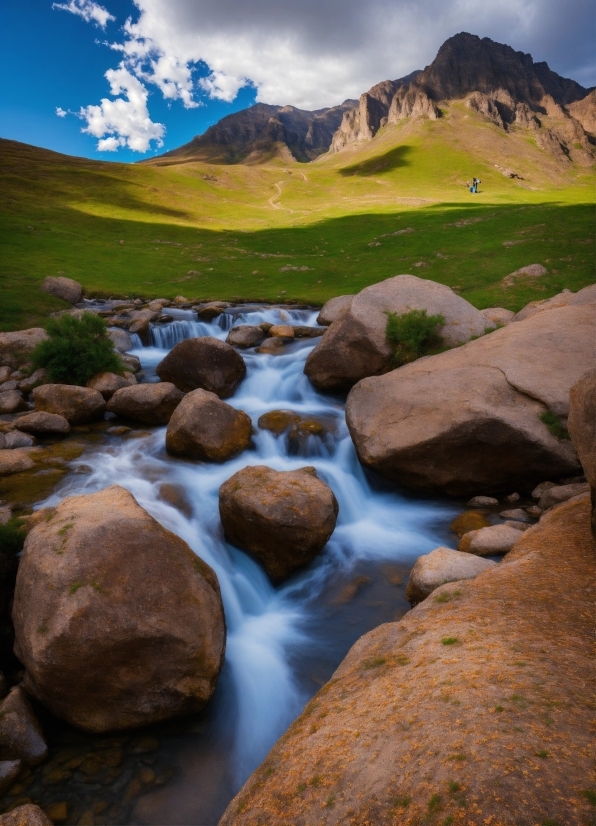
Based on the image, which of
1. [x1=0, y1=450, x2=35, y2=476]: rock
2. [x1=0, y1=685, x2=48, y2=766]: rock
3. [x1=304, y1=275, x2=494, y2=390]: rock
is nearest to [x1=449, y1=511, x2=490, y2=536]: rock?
[x1=304, y1=275, x2=494, y2=390]: rock

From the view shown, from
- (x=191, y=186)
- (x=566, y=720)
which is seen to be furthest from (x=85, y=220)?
(x=566, y=720)

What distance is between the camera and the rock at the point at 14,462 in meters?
12.6

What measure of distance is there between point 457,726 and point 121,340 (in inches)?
971

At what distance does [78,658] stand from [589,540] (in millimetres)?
7428

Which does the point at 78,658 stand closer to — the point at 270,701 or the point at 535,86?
the point at 270,701

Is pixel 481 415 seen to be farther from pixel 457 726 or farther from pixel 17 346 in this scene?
pixel 17 346

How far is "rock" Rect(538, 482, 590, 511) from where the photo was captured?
10.9 metres

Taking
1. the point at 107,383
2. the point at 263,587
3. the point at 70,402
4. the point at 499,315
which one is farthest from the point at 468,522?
the point at 499,315

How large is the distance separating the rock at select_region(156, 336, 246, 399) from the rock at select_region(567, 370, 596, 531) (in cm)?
1452

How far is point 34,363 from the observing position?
63.4ft

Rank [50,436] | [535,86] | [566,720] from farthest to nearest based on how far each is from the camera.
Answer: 1. [535,86]
2. [50,436]
3. [566,720]

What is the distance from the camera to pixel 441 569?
813 centimetres

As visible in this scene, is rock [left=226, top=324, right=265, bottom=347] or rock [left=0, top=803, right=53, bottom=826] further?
rock [left=226, top=324, right=265, bottom=347]

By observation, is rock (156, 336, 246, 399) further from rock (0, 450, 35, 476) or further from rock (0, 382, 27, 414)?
rock (0, 450, 35, 476)
